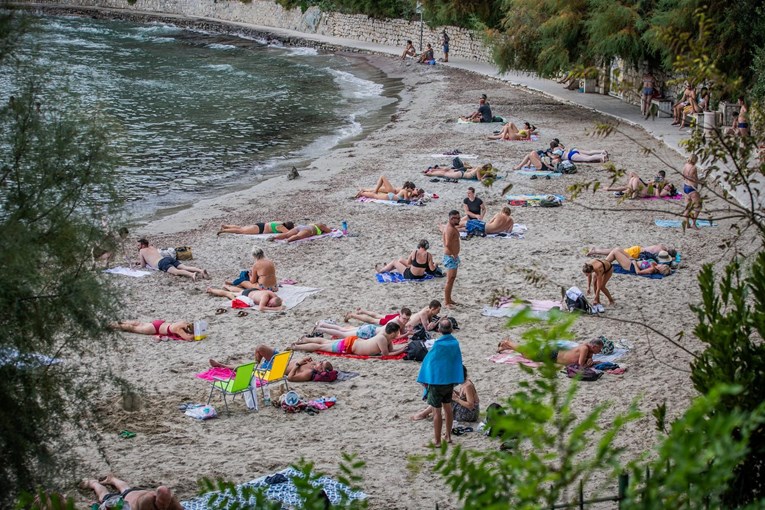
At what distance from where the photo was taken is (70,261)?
8266 mm

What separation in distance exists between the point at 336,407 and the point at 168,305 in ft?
17.5

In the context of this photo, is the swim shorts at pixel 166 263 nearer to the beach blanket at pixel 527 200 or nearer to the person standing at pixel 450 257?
the person standing at pixel 450 257

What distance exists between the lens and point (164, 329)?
14883 mm

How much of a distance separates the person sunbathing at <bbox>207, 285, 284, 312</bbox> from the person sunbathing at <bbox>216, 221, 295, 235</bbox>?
371cm

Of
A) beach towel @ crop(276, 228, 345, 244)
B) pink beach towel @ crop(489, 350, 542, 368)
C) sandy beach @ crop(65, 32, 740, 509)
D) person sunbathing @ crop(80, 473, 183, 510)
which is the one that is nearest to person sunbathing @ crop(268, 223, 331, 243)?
beach towel @ crop(276, 228, 345, 244)

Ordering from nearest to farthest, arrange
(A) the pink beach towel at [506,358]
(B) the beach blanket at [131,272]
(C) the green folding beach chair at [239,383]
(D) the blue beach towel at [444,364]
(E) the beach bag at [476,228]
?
(D) the blue beach towel at [444,364] < (C) the green folding beach chair at [239,383] < (A) the pink beach towel at [506,358] < (B) the beach blanket at [131,272] < (E) the beach bag at [476,228]

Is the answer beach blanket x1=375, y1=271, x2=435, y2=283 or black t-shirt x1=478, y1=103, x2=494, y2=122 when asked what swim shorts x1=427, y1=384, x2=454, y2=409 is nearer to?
beach blanket x1=375, y1=271, x2=435, y2=283

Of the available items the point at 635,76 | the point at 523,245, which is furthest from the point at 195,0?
the point at 523,245

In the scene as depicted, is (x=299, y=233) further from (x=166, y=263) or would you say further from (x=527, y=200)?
(x=527, y=200)

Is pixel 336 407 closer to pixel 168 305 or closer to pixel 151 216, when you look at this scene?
pixel 168 305

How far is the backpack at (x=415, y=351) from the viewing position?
13625 millimetres

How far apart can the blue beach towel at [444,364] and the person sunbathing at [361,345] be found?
3.24 metres

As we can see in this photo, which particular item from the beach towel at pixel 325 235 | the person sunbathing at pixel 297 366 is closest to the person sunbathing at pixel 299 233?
the beach towel at pixel 325 235

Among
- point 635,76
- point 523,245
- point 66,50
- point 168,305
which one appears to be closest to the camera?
point 168,305
